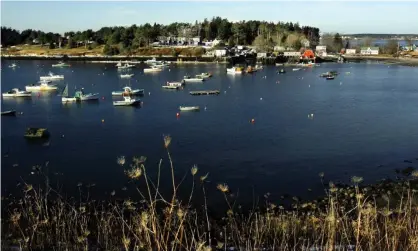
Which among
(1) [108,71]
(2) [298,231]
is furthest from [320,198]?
(1) [108,71]

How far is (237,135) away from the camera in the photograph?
12359 mm

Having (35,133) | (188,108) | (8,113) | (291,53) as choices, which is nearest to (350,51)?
(291,53)

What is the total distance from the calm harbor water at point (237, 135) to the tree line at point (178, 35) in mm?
23841

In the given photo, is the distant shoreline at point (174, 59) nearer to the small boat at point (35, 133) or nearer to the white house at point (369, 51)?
the white house at point (369, 51)

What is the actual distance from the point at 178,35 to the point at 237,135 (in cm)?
4001

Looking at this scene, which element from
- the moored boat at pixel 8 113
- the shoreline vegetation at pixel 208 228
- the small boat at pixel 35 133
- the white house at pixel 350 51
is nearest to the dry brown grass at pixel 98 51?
the white house at pixel 350 51

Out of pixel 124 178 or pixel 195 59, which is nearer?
pixel 124 178

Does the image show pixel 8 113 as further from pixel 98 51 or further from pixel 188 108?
pixel 98 51

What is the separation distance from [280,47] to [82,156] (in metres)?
38.4

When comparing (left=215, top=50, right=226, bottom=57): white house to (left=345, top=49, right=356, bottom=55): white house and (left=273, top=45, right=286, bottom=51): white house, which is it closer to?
(left=273, top=45, right=286, bottom=51): white house

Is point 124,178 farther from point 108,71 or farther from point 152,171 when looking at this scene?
point 108,71

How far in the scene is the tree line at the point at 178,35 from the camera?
46.0 meters

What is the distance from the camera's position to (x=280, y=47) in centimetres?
4612

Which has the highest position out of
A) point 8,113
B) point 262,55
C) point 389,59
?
point 262,55
